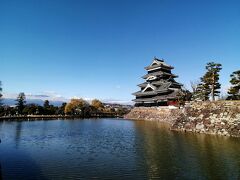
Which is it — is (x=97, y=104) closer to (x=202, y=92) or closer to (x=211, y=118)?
(x=202, y=92)

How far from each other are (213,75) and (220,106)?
7723 millimetres

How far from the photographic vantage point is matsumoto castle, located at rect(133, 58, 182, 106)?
60062mm

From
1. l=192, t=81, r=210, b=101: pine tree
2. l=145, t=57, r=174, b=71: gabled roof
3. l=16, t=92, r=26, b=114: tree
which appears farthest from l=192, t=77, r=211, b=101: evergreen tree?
l=16, t=92, r=26, b=114: tree

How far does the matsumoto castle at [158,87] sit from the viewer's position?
60062mm

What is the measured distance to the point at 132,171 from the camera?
13.7 meters

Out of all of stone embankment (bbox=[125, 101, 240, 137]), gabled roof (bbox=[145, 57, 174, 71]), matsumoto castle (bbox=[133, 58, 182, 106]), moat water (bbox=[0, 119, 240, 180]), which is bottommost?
moat water (bbox=[0, 119, 240, 180])

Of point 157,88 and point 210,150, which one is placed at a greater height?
point 157,88

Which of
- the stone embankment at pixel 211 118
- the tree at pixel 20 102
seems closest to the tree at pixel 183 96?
the stone embankment at pixel 211 118

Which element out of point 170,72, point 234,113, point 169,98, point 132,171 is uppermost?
point 170,72

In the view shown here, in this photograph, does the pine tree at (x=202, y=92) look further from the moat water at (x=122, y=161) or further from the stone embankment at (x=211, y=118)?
the moat water at (x=122, y=161)

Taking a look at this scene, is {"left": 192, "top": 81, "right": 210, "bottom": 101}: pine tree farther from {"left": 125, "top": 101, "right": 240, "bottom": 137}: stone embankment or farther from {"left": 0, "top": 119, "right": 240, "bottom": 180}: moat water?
{"left": 0, "top": 119, "right": 240, "bottom": 180}: moat water

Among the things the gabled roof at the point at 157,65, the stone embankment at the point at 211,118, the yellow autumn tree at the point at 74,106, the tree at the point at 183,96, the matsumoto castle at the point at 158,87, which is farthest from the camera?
the yellow autumn tree at the point at 74,106

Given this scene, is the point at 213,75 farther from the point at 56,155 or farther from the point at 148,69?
the point at 148,69

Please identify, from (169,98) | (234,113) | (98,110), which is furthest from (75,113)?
(234,113)
